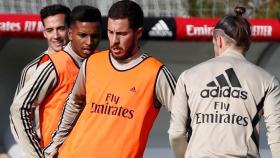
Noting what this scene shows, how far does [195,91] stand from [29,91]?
3.55 ft

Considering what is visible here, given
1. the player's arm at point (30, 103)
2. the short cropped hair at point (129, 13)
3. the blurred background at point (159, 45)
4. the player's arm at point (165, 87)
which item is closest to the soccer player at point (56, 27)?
the player's arm at point (30, 103)

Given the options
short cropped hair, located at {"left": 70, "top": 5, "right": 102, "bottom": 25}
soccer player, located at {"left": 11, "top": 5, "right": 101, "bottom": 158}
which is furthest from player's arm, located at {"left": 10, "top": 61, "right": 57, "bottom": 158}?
short cropped hair, located at {"left": 70, "top": 5, "right": 102, "bottom": 25}

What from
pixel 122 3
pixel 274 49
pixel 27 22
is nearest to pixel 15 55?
pixel 27 22

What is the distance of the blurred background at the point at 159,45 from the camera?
7.55 m

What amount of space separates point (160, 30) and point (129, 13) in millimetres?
3102

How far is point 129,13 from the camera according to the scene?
4.43 metres

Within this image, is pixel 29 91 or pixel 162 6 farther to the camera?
pixel 162 6

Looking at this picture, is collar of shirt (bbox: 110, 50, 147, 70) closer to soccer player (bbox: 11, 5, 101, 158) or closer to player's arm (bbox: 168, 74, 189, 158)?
player's arm (bbox: 168, 74, 189, 158)

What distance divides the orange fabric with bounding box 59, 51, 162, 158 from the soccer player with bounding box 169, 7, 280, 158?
0.74 feet

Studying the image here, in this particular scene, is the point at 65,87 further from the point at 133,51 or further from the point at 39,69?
the point at 133,51

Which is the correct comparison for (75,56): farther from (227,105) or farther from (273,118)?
(273,118)

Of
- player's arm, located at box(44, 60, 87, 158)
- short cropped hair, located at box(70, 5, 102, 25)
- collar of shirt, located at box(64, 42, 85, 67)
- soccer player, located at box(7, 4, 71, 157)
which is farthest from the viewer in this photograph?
soccer player, located at box(7, 4, 71, 157)

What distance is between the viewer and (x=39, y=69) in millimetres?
4906

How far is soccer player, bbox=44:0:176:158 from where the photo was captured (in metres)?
4.36
